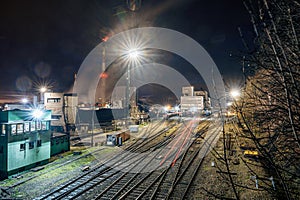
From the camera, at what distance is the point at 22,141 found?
37.3 feet

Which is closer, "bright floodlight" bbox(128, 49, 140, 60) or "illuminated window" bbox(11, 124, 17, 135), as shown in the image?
"illuminated window" bbox(11, 124, 17, 135)

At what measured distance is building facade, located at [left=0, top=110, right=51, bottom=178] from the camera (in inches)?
413

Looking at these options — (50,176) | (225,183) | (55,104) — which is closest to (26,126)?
(50,176)

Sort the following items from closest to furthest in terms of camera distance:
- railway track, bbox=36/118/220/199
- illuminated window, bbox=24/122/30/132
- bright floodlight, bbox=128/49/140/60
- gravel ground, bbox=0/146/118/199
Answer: railway track, bbox=36/118/220/199
gravel ground, bbox=0/146/118/199
illuminated window, bbox=24/122/30/132
bright floodlight, bbox=128/49/140/60

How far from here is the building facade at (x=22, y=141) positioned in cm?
1048

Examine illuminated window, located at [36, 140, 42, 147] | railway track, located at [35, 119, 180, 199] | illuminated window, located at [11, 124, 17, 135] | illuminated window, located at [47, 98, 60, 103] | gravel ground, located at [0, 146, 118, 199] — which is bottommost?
gravel ground, located at [0, 146, 118, 199]

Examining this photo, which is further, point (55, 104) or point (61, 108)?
point (55, 104)

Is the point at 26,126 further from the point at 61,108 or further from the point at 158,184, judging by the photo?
the point at 61,108

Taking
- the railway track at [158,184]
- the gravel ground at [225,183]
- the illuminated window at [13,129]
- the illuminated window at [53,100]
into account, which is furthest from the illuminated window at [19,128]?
the illuminated window at [53,100]

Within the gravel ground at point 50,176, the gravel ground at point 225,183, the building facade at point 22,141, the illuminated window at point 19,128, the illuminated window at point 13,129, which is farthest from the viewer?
the illuminated window at point 19,128

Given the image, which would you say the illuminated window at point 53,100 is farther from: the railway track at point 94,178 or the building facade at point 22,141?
the railway track at point 94,178

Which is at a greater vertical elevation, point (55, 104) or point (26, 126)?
point (55, 104)

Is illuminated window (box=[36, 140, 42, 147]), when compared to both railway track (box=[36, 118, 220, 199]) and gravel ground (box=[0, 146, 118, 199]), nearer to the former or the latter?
gravel ground (box=[0, 146, 118, 199])

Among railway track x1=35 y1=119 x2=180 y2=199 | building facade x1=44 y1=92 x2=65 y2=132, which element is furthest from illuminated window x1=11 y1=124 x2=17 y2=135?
building facade x1=44 y1=92 x2=65 y2=132
